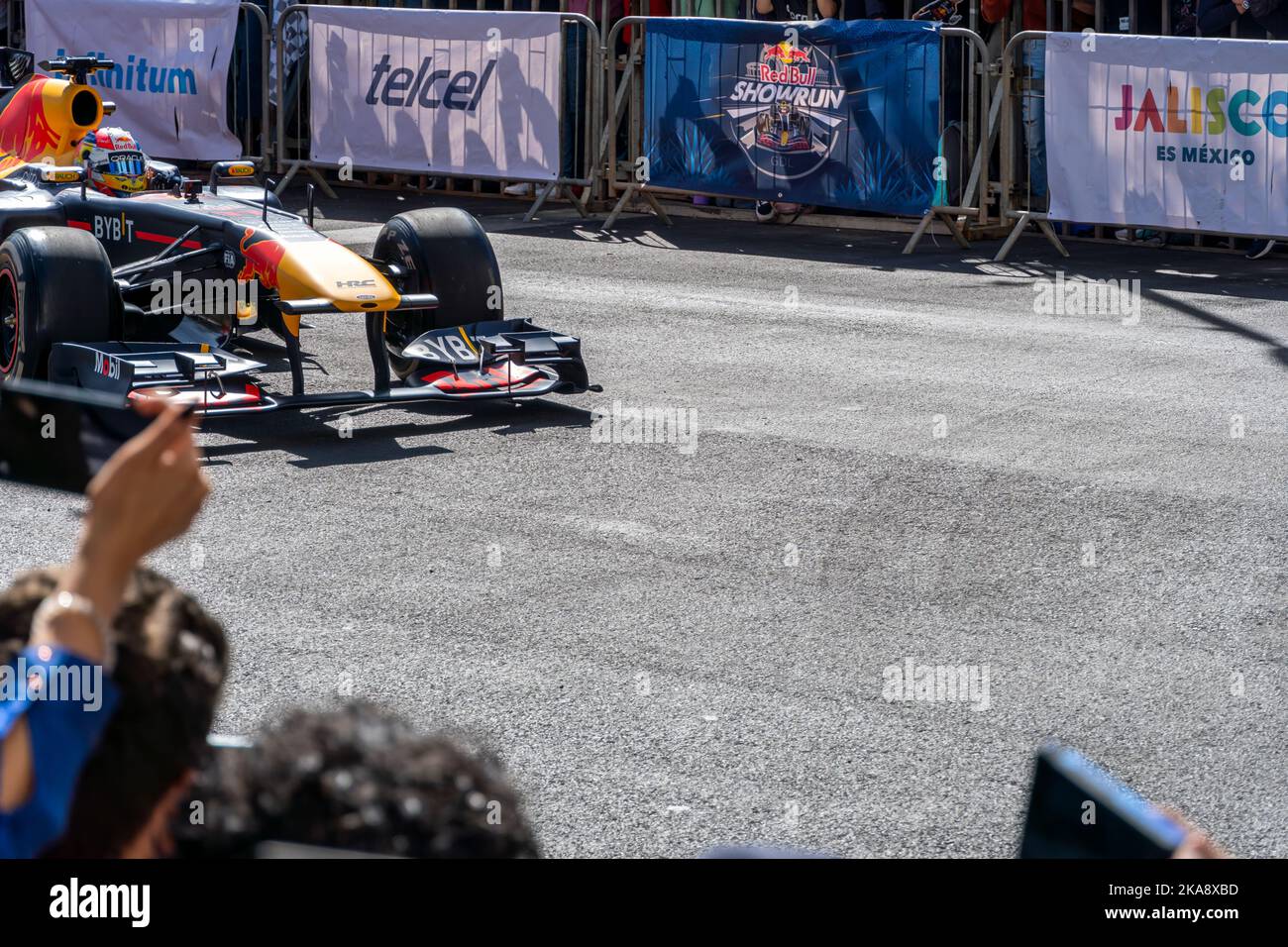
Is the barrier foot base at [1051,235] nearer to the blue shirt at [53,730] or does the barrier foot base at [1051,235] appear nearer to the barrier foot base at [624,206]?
the barrier foot base at [624,206]

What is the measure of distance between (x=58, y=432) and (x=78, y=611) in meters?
0.38

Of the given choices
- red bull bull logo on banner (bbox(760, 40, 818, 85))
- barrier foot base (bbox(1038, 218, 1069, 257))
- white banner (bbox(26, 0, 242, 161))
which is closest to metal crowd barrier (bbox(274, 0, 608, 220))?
white banner (bbox(26, 0, 242, 161))

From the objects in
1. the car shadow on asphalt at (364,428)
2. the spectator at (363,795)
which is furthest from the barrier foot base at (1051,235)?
the spectator at (363,795)

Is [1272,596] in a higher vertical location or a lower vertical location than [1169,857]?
lower

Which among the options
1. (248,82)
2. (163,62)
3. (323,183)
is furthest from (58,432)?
(163,62)

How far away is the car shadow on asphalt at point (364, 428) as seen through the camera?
25.2 ft

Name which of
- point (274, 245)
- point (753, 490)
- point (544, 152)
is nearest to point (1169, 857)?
point (753, 490)

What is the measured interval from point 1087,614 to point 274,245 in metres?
4.49

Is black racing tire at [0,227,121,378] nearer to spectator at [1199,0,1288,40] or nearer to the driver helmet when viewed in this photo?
the driver helmet

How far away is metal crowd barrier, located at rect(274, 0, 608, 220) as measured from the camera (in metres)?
15.4

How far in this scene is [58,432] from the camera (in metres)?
1.80

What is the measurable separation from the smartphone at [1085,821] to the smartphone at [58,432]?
961 millimetres

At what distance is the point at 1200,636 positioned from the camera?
5.35 m
